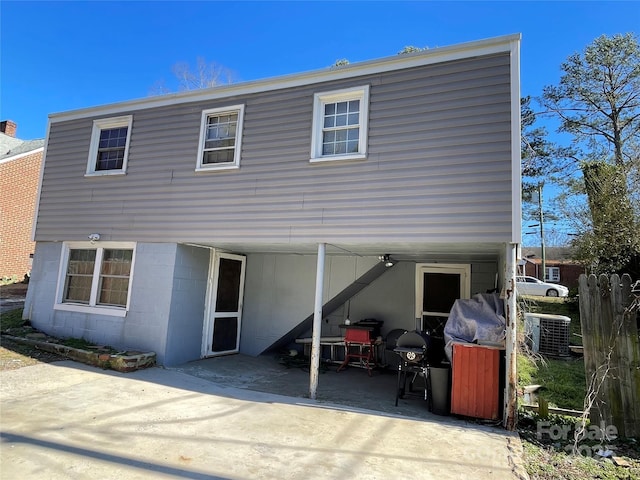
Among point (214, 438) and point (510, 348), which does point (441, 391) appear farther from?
point (214, 438)

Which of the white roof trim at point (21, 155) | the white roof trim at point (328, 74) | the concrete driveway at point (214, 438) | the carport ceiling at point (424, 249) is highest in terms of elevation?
the white roof trim at point (21, 155)

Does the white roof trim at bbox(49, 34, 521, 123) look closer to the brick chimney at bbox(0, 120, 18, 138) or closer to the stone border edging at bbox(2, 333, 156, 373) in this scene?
the stone border edging at bbox(2, 333, 156, 373)

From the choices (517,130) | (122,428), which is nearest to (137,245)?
(122,428)

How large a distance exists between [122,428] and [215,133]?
17.9ft

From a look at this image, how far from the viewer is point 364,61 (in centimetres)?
642

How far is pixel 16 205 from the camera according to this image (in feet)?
54.6

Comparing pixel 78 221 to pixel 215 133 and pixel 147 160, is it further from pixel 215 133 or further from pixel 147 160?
pixel 215 133

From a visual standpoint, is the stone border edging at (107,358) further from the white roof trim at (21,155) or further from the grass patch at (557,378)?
the white roof trim at (21,155)

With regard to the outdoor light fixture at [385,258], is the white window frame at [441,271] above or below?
below

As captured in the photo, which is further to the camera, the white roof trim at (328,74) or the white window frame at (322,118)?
the white window frame at (322,118)

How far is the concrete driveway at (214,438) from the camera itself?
11.5 feet

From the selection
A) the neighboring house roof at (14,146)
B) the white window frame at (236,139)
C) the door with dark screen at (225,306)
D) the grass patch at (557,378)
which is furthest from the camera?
the neighboring house roof at (14,146)

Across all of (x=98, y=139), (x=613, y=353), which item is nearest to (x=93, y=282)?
(x=98, y=139)

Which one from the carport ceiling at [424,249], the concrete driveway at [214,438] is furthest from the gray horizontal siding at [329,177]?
the concrete driveway at [214,438]
